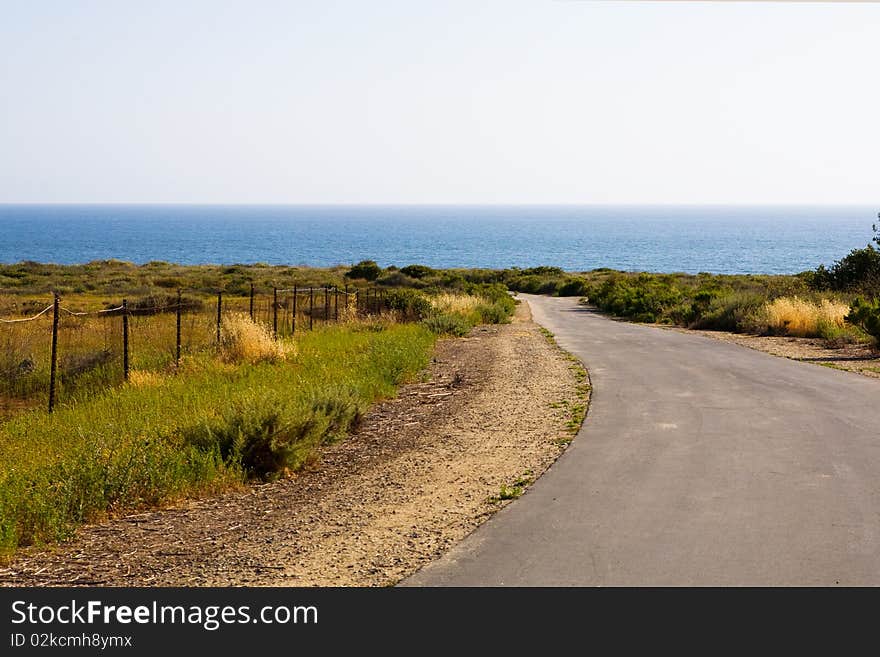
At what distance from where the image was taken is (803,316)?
25.5 meters

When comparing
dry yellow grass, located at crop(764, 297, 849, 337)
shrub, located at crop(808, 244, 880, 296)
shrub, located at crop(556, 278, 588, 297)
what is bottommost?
shrub, located at crop(556, 278, 588, 297)

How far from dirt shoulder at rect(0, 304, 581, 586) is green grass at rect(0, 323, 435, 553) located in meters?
Answer: 0.28

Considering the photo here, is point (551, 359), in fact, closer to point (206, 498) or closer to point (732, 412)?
point (732, 412)

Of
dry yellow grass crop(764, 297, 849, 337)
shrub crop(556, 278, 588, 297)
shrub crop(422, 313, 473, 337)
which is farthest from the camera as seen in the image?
shrub crop(556, 278, 588, 297)

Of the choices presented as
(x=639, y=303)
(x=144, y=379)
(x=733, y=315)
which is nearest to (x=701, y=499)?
(x=144, y=379)

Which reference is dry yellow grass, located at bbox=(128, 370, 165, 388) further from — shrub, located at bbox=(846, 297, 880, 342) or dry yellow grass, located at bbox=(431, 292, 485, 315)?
dry yellow grass, located at bbox=(431, 292, 485, 315)

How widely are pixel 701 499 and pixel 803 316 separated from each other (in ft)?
63.5

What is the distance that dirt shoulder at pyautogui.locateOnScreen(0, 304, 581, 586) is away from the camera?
20.8ft

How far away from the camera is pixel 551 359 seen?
20.2 meters

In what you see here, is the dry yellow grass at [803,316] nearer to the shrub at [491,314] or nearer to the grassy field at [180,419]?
the shrub at [491,314]

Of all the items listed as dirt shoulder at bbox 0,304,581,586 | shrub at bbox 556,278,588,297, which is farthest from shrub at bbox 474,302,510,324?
shrub at bbox 556,278,588,297

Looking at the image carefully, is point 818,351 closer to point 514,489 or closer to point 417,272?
point 514,489

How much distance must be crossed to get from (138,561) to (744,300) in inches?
1087
